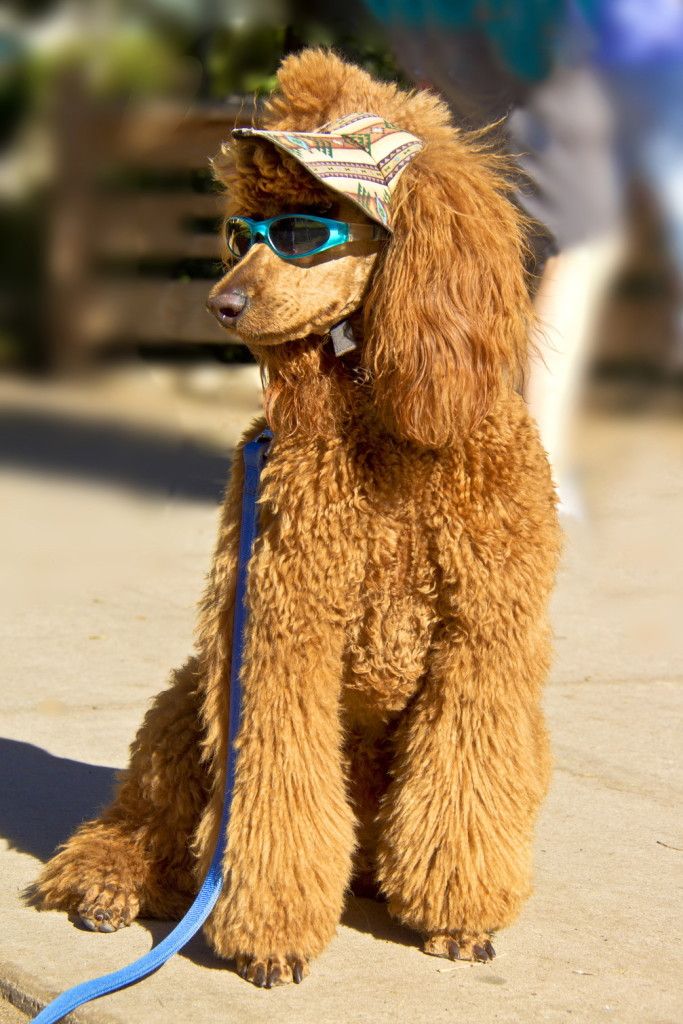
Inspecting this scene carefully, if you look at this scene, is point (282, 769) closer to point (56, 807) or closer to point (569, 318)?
point (56, 807)

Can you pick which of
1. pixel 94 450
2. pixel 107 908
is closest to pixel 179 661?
pixel 94 450

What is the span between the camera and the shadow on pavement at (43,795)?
3.23 m

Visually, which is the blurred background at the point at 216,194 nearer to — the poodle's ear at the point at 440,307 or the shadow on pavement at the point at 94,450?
the shadow on pavement at the point at 94,450

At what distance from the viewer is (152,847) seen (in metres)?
2.79

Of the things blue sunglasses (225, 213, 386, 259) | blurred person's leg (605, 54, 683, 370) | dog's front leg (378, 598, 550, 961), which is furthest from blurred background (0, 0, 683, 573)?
dog's front leg (378, 598, 550, 961)

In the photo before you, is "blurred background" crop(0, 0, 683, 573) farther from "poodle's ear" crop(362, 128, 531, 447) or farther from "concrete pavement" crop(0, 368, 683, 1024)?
"poodle's ear" crop(362, 128, 531, 447)

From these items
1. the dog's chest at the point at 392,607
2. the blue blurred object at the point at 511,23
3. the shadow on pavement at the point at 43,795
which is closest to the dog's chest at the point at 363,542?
the dog's chest at the point at 392,607

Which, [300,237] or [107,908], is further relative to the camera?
[107,908]

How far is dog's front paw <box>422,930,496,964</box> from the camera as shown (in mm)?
2637

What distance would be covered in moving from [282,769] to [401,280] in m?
0.90

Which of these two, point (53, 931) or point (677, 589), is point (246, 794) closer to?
point (53, 931)

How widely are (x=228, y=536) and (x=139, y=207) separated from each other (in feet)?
3.01

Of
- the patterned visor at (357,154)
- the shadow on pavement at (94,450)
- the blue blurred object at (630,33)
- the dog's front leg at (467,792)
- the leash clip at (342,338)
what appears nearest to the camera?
Result: the patterned visor at (357,154)

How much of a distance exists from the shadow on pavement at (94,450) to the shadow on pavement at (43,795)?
0.83 meters
